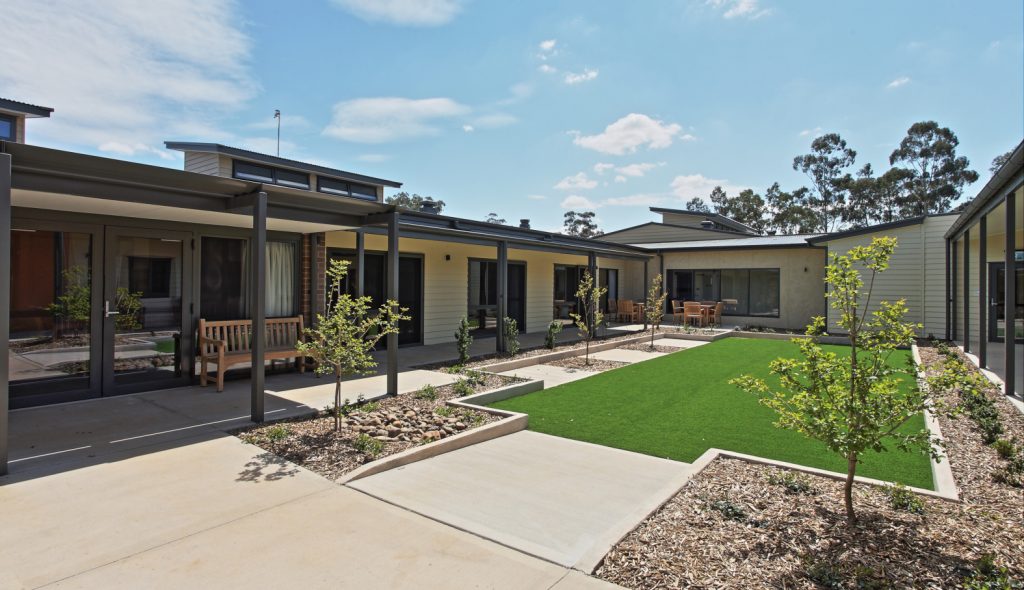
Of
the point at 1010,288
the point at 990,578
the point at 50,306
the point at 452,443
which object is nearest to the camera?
the point at 990,578

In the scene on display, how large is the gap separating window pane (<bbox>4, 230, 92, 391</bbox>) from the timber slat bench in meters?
1.32

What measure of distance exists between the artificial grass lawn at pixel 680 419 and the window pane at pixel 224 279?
15.1 ft

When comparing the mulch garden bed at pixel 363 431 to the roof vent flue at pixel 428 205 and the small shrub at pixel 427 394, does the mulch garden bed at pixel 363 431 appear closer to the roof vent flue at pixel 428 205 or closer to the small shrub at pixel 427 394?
the small shrub at pixel 427 394

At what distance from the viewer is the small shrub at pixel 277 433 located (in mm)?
5145

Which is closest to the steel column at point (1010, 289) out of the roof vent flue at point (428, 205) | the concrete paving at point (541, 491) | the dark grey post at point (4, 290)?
the concrete paving at point (541, 491)

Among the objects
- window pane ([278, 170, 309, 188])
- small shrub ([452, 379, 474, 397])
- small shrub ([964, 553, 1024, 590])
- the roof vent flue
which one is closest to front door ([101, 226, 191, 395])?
small shrub ([452, 379, 474, 397])

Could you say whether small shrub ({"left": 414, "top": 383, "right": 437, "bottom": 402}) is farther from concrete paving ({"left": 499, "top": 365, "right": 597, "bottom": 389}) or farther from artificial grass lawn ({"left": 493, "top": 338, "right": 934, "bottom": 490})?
concrete paving ({"left": 499, "top": 365, "right": 597, "bottom": 389})

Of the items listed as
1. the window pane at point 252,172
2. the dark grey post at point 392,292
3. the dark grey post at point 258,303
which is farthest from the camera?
the window pane at point 252,172

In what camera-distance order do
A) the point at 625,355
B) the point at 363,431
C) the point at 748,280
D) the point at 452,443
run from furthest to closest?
1. the point at 748,280
2. the point at 625,355
3. the point at 363,431
4. the point at 452,443

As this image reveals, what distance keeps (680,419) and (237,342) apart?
6499 mm

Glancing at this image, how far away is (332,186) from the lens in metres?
15.7

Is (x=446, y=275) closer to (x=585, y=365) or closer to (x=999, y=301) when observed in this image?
(x=585, y=365)

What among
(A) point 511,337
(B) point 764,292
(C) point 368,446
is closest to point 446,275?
(A) point 511,337

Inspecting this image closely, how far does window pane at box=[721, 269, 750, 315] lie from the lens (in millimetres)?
18766
